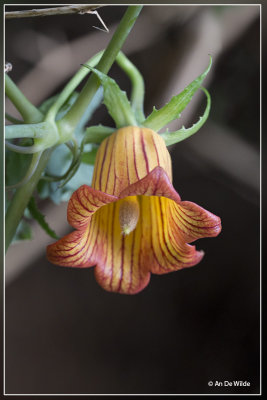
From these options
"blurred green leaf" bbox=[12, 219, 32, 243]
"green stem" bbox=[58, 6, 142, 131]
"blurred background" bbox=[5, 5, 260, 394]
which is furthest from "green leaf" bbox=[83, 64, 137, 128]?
"blurred green leaf" bbox=[12, 219, 32, 243]

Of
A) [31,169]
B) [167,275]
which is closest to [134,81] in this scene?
[31,169]

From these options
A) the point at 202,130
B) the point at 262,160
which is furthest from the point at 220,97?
the point at 262,160

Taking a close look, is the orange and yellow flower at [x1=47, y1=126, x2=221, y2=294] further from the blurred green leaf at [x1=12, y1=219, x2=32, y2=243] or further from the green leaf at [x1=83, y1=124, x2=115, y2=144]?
the blurred green leaf at [x1=12, y1=219, x2=32, y2=243]

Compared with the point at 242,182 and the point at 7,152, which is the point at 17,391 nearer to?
the point at 7,152

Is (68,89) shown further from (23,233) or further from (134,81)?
(23,233)

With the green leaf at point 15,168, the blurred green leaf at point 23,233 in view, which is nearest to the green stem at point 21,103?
the green leaf at point 15,168

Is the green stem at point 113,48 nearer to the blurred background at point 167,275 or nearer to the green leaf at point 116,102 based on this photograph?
the green leaf at point 116,102
